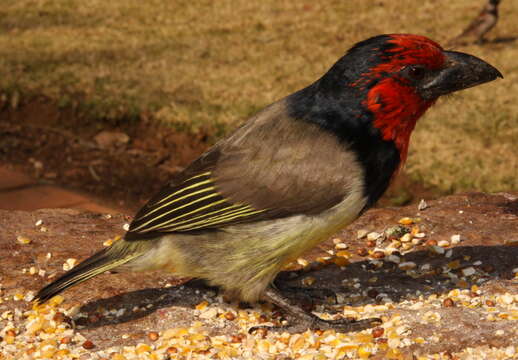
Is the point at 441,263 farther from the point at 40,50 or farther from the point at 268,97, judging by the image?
the point at 40,50

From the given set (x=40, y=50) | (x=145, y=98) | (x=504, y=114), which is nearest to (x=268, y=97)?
(x=145, y=98)

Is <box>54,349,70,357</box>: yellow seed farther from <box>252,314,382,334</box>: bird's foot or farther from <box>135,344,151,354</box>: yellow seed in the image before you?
<box>252,314,382,334</box>: bird's foot

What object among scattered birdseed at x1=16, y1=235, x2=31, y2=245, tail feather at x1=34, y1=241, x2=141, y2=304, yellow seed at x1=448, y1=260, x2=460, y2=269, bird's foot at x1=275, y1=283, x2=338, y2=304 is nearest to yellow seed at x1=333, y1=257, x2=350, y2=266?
bird's foot at x1=275, y1=283, x2=338, y2=304

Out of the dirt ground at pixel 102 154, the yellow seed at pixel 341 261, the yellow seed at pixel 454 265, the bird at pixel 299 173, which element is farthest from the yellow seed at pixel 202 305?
the dirt ground at pixel 102 154

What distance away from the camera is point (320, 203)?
3561mm

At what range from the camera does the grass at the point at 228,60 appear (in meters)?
7.32

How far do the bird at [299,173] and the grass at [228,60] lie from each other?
3178 millimetres

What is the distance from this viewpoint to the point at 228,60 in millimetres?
9273

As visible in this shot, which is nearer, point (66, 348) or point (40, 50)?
point (66, 348)

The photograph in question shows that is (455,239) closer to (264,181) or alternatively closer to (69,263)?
(264,181)

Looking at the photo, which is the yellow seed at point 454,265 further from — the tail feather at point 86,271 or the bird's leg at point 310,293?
the tail feather at point 86,271

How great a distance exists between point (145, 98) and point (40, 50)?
197cm

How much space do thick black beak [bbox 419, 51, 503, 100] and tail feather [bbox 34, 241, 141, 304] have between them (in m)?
1.58

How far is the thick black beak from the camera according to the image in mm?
3604
